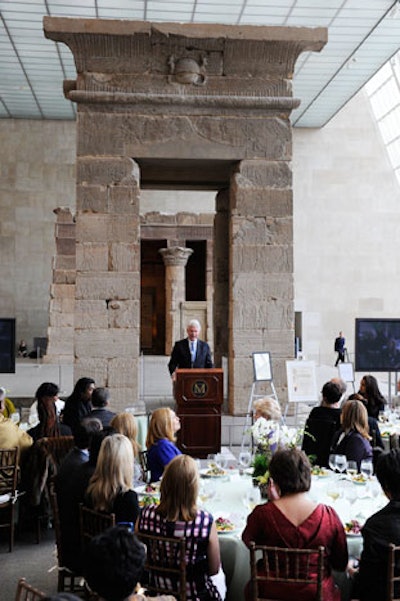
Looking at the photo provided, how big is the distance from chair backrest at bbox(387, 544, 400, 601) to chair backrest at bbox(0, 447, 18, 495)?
3.59 meters

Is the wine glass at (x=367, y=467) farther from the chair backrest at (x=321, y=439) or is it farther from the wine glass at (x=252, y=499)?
the chair backrest at (x=321, y=439)

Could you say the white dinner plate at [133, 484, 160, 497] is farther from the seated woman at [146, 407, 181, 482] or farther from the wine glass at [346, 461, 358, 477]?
the wine glass at [346, 461, 358, 477]

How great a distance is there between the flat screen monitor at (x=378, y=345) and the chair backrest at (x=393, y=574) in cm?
706

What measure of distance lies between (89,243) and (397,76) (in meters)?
19.2

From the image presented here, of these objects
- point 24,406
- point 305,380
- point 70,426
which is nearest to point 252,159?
point 305,380

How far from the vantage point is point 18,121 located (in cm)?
2773

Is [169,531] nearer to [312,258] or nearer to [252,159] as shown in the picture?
[252,159]

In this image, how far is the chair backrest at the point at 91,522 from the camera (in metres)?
3.89

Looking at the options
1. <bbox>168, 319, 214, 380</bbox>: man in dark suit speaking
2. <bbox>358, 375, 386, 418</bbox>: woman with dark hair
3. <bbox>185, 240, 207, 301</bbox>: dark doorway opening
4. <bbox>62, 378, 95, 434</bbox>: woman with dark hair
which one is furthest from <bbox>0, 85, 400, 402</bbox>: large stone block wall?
<bbox>62, 378, 95, 434</bbox>: woman with dark hair

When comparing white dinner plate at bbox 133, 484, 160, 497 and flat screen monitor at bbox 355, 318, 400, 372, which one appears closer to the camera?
white dinner plate at bbox 133, 484, 160, 497

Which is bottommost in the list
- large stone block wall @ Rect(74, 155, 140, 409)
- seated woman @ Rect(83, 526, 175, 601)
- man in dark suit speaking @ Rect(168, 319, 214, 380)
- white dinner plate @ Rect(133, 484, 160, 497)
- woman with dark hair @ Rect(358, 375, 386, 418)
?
white dinner plate @ Rect(133, 484, 160, 497)

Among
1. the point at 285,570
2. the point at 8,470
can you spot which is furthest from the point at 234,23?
the point at 285,570

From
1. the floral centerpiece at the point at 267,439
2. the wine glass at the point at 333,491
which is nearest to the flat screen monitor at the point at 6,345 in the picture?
the floral centerpiece at the point at 267,439

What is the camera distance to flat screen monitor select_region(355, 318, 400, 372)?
10.4 m
